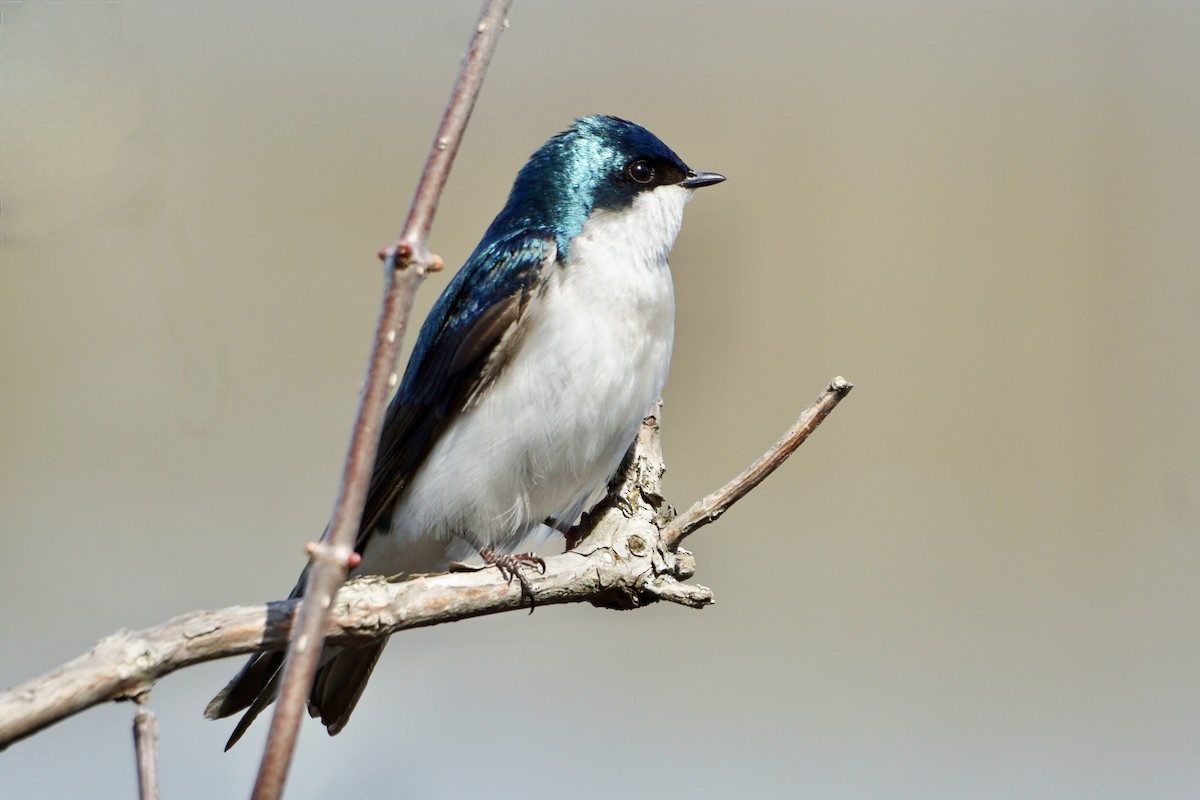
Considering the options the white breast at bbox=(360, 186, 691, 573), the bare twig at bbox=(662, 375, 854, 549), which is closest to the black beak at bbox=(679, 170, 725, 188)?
the white breast at bbox=(360, 186, 691, 573)

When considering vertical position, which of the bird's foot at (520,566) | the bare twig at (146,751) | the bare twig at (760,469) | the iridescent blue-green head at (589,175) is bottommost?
the bird's foot at (520,566)

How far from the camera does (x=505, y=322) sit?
1403 mm

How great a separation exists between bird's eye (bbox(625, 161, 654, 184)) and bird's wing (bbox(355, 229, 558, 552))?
0.15m

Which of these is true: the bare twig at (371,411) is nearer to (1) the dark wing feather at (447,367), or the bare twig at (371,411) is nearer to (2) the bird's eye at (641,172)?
(1) the dark wing feather at (447,367)

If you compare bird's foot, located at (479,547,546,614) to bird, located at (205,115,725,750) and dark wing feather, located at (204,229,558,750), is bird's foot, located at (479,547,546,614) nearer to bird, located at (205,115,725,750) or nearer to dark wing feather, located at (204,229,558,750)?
bird, located at (205,115,725,750)

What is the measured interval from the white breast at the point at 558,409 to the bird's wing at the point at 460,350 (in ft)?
0.05

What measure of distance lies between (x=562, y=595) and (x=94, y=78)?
2.95 ft

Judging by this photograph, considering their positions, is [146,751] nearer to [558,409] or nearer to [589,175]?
[558,409]

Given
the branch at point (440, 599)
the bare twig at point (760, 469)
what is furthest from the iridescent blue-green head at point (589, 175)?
the bare twig at point (760, 469)

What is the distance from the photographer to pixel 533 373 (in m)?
1.39

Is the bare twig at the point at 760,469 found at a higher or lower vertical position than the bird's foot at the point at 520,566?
higher

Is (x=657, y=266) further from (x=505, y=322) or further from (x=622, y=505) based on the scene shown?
(x=622, y=505)

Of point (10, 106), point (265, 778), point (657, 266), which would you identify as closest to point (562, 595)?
point (657, 266)

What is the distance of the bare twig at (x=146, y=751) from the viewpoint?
424 millimetres
